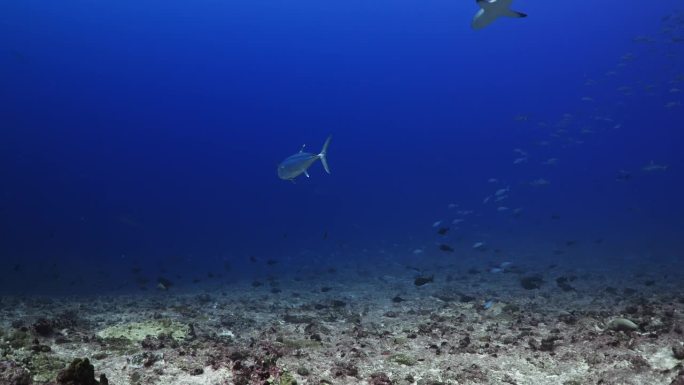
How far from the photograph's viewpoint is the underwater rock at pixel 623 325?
27.1ft

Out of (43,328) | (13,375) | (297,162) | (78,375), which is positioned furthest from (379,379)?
(43,328)

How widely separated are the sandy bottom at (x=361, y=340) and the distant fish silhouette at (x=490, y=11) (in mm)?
6867

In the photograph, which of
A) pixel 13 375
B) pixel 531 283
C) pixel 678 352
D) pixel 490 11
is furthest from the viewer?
pixel 531 283

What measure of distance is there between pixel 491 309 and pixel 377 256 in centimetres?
2645

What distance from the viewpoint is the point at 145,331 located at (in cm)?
895

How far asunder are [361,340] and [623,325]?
5425mm

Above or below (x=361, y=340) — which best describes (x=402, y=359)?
above

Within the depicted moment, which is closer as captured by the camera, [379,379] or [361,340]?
[379,379]

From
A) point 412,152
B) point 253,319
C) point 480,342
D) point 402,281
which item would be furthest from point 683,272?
point 412,152

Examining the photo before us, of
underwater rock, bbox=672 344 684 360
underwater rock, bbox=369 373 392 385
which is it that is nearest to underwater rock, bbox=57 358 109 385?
underwater rock, bbox=369 373 392 385

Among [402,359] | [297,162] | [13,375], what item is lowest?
[402,359]

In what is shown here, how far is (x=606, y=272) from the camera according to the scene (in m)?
22.8

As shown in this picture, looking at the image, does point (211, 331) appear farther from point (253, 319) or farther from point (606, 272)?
point (606, 272)

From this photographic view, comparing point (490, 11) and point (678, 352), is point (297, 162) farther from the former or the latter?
point (678, 352)
